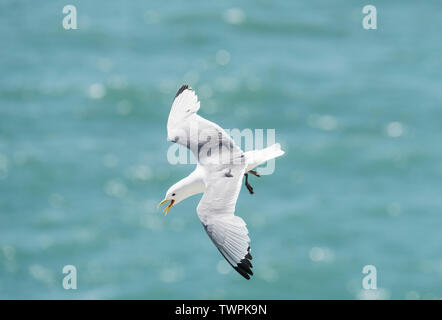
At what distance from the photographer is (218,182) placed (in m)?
11.2

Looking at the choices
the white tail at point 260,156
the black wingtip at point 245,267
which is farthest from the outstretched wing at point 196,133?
the black wingtip at point 245,267

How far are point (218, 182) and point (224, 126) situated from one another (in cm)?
4400

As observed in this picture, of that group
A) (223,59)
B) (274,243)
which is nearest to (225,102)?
(223,59)

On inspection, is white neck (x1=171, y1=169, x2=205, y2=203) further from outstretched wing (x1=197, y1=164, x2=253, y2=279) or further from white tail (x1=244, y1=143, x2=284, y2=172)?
white tail (x1=244, y1=143, x2=284, y2=172)

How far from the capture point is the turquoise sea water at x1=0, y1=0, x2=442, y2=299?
5272 cm

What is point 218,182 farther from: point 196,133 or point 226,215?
point 196,133

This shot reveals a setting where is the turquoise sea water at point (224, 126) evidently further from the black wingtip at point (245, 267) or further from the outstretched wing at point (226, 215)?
the black wingtip at point (245, 267)

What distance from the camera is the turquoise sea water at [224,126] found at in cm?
5272

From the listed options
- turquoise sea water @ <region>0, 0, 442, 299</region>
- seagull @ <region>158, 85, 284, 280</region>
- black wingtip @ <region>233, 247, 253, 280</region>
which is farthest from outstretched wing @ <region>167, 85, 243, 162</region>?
turquoise sea water @ <region>0, 0, 442, 299</region>

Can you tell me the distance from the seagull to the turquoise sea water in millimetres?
38133

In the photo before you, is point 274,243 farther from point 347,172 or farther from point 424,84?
point 424,84

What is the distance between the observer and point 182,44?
6519 centimetres

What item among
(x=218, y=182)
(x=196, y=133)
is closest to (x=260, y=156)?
(x=196, y=133)

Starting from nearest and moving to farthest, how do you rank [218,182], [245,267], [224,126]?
[245,267], [218,182], [224,126]
